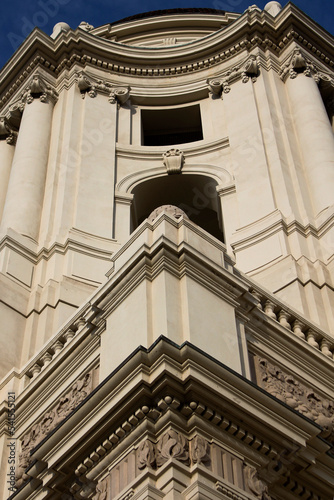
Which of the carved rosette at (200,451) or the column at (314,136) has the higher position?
the column at (314,136)

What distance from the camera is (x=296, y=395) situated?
557 inches

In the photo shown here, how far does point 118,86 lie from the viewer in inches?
1200

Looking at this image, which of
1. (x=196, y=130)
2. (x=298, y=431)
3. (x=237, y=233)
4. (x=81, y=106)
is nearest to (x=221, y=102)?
(x=196, y=130)

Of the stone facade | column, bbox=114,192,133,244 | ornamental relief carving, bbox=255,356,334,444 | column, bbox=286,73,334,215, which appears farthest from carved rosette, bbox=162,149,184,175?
ornamental relief carving, bbox=255,356,334,444

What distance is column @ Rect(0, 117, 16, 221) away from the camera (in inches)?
1133

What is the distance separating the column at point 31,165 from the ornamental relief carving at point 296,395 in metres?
11.0

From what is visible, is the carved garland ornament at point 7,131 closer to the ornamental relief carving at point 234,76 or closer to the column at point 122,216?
the column at point 122,216

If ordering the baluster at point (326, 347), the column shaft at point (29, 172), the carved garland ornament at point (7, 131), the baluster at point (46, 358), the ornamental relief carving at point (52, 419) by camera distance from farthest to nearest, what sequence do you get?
the carved garland ornament at point (7, 131) < the column shaft at point (29, 172) < the baluster at point (46, 358) < the baluster at point (326, 347) < the ornamental relief carving at point (52, 419)

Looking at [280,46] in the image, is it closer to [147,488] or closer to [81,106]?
[81,106]

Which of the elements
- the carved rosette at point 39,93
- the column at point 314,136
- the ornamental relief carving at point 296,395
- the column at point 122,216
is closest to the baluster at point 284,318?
the ornamental relief carving at point 296,395

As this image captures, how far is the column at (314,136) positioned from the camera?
24094 mm

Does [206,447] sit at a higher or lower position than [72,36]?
lower

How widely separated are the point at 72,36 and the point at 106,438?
21.3 m

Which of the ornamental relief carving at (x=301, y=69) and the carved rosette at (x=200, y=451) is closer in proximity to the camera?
the carved rosette at (x=200, y=451)
